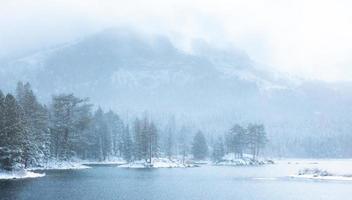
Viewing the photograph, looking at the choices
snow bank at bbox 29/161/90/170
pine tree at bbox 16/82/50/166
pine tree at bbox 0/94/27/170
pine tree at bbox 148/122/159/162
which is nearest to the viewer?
pine tree at bbox 0/94/27/170

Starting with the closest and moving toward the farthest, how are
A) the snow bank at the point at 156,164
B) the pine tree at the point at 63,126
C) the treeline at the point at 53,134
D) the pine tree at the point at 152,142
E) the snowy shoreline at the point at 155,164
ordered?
the treeline at the point at 53,134 → the pine tree at the point at 63,126 → the snowy shoreline at the point at 155,164 → the snow bank at the point at 156,164 → the pine tree at the point at 152,142

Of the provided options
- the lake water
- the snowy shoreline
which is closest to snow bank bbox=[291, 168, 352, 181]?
the lake water

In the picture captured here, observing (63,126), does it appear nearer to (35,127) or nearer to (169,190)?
(35,127)


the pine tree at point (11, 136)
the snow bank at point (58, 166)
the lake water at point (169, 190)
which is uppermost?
the pine tree at point (11, 136)

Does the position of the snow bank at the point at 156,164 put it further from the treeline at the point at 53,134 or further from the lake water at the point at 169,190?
the lake water at the point at 169,190

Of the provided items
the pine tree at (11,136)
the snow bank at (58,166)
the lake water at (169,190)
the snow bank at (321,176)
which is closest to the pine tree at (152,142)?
the snow bank at (58,166)

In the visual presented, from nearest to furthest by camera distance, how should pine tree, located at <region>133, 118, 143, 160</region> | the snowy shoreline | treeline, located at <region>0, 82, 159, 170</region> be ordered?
treeline, located at <region>0, 82, 159, 170</region>, the snowy shoreline, pine tree, located at <region>133, 118, 143, 160</region>

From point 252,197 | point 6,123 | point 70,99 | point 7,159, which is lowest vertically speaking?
point 252,197

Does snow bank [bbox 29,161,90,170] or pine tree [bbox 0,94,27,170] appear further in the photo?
snow bank [bbox 29,161,90,170]

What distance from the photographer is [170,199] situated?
251 ft

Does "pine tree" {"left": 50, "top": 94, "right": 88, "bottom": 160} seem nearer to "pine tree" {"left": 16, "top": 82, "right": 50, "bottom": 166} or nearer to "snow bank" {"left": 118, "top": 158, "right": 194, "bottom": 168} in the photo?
"pine tree" {"left": 16, "top": 82, "right": 50, "bottom": 166}

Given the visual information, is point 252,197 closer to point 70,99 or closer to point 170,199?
point 170,199

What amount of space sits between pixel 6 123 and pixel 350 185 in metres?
68.2

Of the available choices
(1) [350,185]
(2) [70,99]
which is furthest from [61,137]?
(1) [350,185]
